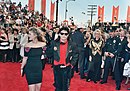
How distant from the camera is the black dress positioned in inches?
193

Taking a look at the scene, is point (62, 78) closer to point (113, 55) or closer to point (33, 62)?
point (33, 62)

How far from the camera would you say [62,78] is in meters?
5.48

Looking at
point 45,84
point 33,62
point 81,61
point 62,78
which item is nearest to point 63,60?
point 62,78

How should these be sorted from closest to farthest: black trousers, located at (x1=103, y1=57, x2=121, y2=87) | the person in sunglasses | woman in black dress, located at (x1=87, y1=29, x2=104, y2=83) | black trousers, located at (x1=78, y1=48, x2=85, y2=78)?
1. the person in sunglasses
2. black trousers, located at (x1=103, y1=57, x2=121, y2=87)
3. woman in black dress, located at (x1=87, y1=29, x2=104, y2=83)
4. black trousers, located at (x1=78, y1=48, x2=85, y2=78)

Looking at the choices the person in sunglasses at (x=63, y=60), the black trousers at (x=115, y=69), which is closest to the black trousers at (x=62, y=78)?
the person in sunglasses at (x=63, y=60)

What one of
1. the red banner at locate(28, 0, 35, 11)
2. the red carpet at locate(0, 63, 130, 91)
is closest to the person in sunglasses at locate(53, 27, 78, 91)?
the red carpet at locate(0, 63, 130, 91)

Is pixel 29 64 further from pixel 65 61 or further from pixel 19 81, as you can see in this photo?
pixel 19 81

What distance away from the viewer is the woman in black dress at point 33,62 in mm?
4914

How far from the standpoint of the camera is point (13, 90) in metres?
7.24

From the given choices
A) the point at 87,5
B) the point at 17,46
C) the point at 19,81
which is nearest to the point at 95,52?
the point at 19,81

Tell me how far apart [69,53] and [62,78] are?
513mm

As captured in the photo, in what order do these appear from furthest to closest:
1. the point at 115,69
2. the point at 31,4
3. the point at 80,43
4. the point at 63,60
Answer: the point at 31,4 → the point at 80,43 → the point at 115,69 → the point at 63,60

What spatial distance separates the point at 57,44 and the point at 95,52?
10.0 ft

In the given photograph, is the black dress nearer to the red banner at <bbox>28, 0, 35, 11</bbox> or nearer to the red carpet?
the red carpet
